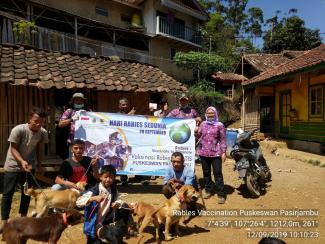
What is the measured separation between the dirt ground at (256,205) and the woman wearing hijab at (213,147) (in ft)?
1.34

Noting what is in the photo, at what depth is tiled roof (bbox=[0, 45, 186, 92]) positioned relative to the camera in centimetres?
758

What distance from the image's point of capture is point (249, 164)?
22.0ft

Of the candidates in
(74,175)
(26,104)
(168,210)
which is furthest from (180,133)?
(26,104)

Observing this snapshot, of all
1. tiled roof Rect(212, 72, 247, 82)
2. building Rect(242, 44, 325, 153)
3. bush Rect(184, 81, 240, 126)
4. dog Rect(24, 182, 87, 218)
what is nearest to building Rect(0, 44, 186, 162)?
dog Rect(24, 182, 87, 218)

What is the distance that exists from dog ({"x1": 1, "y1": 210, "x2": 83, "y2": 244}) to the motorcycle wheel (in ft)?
13.0

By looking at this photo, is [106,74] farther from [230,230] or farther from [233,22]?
[233,22]

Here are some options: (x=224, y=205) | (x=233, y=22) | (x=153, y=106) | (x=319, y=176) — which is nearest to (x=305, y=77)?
(x=319, y=176)

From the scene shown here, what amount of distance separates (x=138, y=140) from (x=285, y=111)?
11.7m

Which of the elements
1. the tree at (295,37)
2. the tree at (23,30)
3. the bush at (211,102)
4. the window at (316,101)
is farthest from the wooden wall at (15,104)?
the tree at (295,37)

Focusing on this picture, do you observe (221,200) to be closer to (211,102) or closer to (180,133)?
(180,133)

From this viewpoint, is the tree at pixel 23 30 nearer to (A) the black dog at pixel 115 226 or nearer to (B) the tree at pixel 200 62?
(B) the tree at pixel 200 62

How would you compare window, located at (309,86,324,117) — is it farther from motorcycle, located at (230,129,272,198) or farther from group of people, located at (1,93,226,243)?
group of people, located at (1,93,226,243)

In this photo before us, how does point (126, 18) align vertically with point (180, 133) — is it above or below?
above

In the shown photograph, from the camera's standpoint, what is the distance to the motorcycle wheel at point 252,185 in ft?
21.6
